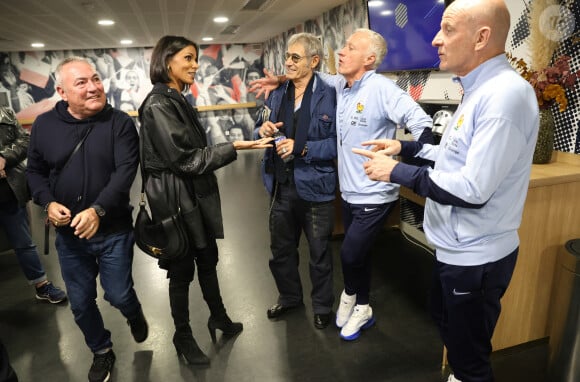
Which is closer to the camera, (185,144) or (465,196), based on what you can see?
(465,196)

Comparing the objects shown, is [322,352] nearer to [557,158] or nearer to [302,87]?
[302,87]

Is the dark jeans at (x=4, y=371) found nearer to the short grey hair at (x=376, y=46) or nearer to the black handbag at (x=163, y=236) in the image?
the black handbag at (x=163, y=236)

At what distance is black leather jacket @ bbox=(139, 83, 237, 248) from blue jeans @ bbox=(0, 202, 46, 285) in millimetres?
1489

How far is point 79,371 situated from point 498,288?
2162mm

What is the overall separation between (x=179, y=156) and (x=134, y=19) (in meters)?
5.10

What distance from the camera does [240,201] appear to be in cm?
547

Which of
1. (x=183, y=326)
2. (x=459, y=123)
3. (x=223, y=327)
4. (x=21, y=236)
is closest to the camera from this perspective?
(x=459, y=123)

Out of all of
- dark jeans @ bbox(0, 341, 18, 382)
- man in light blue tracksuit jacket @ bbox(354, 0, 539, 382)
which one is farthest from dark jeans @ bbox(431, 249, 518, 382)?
dark jeans @ bbox(0, 341, 18, 382)

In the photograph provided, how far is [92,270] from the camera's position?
202cm

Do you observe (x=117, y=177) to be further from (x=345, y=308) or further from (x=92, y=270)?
(x=345, y=308)

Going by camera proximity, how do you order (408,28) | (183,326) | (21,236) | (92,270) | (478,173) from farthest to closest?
(408,28)
(21,236)
(183,326)
(92,270)
(478,173)

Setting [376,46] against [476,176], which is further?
[376,46]

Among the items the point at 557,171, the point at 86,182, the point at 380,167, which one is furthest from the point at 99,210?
the point at 557,171

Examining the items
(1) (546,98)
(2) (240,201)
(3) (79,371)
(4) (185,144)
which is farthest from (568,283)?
(2) (240,201)
